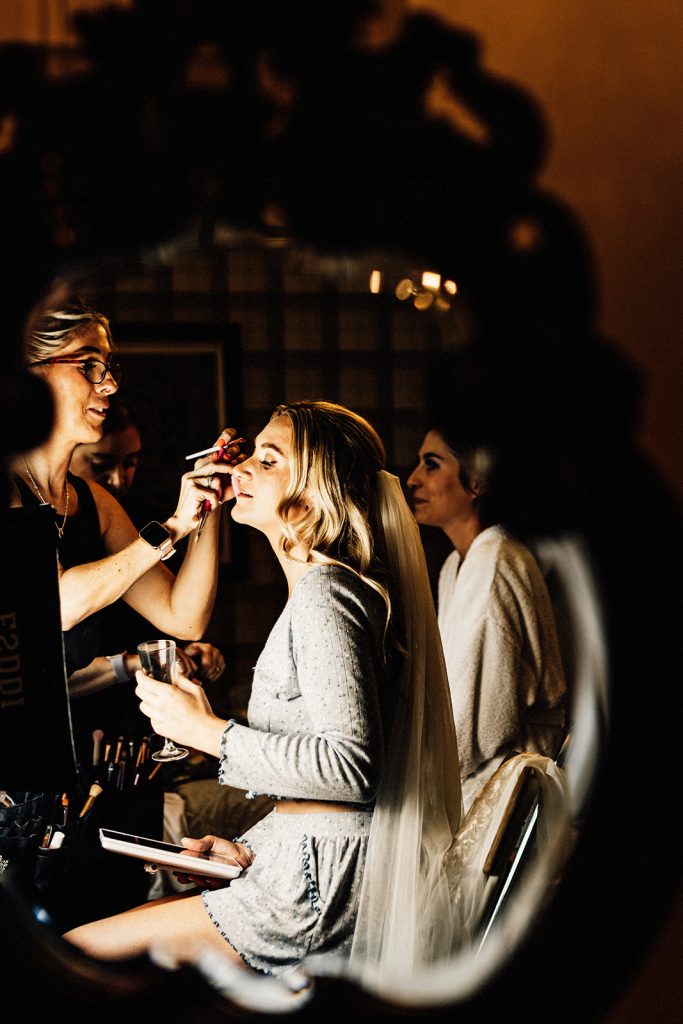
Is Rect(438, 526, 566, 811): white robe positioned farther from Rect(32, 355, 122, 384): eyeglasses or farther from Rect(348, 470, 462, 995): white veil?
Rect(32, 355, 122, 384): eyeglasses

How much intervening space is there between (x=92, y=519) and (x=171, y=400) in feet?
0.48

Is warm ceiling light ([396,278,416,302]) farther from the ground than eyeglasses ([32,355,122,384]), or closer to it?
farther from the ground

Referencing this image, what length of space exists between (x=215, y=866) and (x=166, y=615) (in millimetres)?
259

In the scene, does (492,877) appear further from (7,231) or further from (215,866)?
(7,231)

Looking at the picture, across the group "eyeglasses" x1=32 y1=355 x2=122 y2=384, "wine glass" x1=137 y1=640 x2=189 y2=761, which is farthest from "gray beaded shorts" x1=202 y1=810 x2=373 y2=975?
"eyeglasses" x1=32 y1=355 x2=122 y2=384

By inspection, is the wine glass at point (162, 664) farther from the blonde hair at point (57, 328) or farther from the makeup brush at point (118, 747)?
the blonde hair at point (57, 328)

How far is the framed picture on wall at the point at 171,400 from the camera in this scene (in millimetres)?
866

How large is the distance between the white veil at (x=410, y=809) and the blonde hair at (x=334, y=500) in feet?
0.06

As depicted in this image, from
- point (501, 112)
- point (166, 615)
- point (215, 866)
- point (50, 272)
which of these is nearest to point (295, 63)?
point (501, 112)

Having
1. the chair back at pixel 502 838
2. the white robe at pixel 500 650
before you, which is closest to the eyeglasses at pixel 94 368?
the white robe at pixel 500 650

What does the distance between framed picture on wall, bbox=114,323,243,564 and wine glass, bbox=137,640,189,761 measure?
0.36 ft

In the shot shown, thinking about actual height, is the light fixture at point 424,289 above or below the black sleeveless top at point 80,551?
above

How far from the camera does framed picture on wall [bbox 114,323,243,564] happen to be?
0.87 m

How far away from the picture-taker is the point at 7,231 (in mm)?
848
